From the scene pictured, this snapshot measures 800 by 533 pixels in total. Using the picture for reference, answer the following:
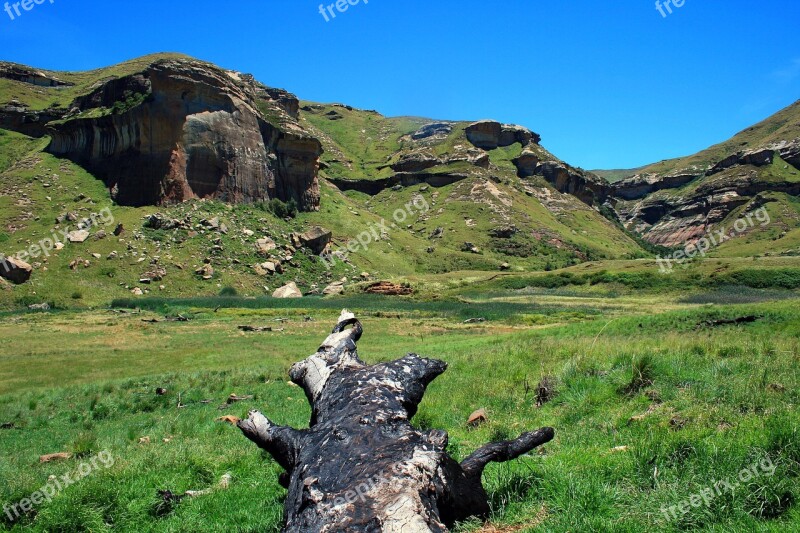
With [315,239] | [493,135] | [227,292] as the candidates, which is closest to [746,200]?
[493,135]

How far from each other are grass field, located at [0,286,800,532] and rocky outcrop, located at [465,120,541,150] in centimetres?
16225

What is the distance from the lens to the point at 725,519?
3461mm

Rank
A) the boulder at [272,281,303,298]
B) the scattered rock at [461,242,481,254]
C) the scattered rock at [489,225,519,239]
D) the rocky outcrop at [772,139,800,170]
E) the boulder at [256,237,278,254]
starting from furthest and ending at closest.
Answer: the rocky outcrop at [772,139,800,170], the scattered rock at [489,225,519,239], the scattered rock at [461,242,481,254], the boulder at [256,237,278,254], the boulder at [272,281,303,298]

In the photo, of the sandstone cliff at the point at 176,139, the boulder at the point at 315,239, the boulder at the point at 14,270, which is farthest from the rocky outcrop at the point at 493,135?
the boulder at the point at 14,270

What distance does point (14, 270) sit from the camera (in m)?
52.6

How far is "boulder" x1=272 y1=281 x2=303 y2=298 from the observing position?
67.6 meters

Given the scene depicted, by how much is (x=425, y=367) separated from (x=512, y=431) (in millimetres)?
2721

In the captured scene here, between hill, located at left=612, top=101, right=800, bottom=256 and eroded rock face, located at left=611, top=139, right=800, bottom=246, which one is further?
eroded rock face, located at left=611, top=139, right=800, bottom=246

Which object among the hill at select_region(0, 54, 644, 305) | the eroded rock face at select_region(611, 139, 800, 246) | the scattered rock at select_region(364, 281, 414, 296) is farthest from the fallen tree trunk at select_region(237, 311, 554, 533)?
the eroded rock face at select_region(611, 139, 800, 246)

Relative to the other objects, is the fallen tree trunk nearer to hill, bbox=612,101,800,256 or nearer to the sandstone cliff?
the sandstone cliff

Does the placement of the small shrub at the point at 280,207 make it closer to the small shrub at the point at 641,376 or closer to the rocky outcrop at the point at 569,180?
the small shrub at the point at 641,376

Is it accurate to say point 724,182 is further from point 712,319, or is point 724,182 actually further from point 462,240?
point 712,319

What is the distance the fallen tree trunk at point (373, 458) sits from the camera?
3141 mm

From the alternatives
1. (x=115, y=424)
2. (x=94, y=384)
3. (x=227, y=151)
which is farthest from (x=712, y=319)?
(x=227, y=151)
